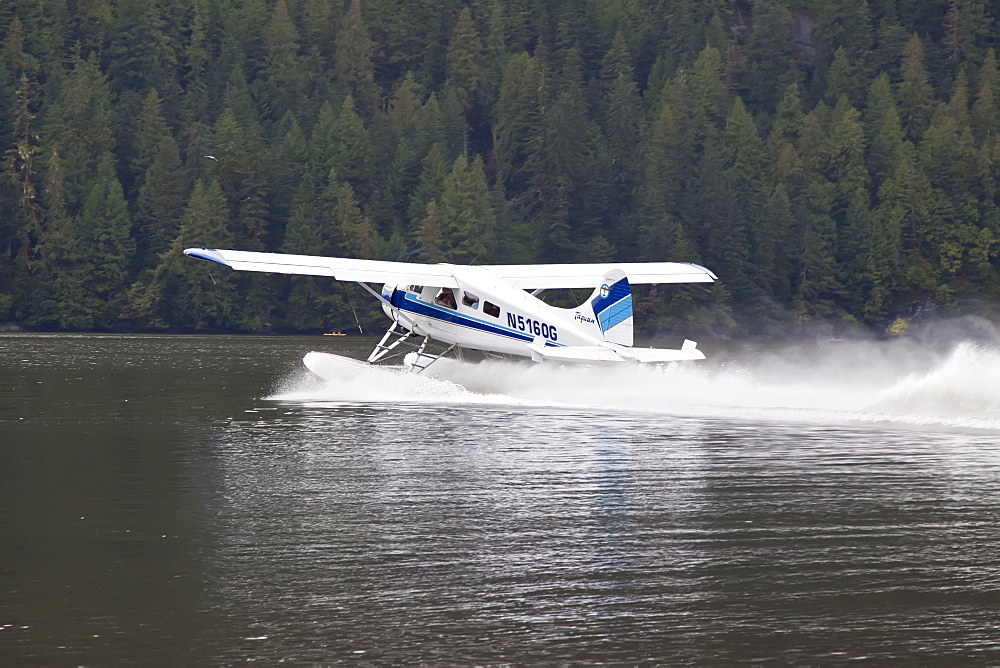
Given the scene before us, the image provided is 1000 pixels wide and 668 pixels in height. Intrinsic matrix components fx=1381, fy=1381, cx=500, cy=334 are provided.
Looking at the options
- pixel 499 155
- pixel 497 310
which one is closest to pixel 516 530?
pixel 497 310

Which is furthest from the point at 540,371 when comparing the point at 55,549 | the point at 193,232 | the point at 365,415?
the point at 193,232

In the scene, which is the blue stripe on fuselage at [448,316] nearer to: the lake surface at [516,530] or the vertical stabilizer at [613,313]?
the vertical stabilizer at [613,313]

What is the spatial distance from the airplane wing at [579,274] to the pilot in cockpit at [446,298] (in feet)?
3.83

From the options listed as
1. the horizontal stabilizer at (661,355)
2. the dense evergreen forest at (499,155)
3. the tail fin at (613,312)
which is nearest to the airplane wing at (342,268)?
the tail fin at (613,312)

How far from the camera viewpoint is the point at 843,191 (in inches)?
3214

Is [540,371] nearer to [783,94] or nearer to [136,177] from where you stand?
[136,177]

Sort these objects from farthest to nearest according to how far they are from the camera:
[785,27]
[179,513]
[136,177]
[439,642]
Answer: [785,27]
[136,177]
[179,513]
[439,642]

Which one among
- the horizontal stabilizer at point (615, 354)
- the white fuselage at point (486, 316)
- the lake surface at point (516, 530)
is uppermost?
the white fuselage at point (486, 316)

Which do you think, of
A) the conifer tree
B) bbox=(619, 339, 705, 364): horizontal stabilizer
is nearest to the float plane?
bbox=(619, 339, 705, 364): horizontal stabilizer

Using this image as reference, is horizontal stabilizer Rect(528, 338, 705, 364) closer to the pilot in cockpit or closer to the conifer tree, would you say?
the pilot in cockpit

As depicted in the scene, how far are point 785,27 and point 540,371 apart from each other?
8460 centimetres

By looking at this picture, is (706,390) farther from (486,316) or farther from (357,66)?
(357,66)

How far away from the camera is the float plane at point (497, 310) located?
74.4 ft

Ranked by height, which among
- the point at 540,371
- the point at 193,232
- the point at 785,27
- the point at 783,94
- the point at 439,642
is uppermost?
the point at 785,27
